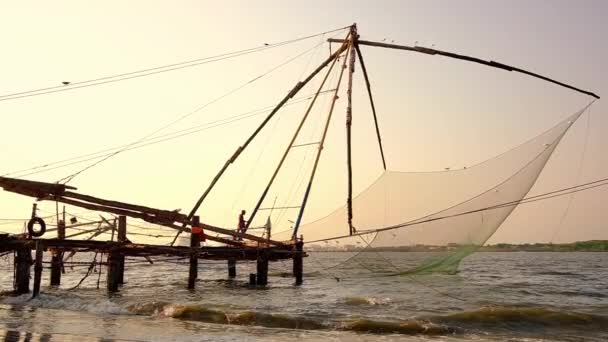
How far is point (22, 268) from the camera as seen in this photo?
2173 centimetres

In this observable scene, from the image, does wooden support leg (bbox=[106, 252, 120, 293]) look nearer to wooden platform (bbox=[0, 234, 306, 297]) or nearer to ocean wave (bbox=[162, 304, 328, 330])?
wooden platform (bbox=[0, 234, 306, 297])

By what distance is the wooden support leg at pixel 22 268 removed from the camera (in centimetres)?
2164

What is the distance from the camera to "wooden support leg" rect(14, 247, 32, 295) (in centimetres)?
2164

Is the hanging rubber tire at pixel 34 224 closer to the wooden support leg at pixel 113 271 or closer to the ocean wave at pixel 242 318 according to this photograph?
the wooden support leg at pixel 113 271

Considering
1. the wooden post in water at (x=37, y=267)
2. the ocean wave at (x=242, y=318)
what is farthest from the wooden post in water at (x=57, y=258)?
the ocean wave at (x=242, y=318)

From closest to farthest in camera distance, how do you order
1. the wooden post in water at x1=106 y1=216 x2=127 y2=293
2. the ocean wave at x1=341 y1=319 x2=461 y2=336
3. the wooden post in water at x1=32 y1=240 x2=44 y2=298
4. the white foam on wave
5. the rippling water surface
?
the rippling water surface
the ocean wave at x1=341 y1=319 x2=461 y2=336
the white foam on wave
the wooden post in water at x1=32 y1=240 x2=44 y2=298
the wooden post in water at x1=106 y1=216 x2=127 y2=293

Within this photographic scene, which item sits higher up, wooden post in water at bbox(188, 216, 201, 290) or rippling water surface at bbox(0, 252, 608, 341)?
wooden post in water at bbox(188, 216, 201, 290)

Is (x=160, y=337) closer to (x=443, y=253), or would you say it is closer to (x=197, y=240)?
(x=443, y=253)

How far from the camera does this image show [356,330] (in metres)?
15.4

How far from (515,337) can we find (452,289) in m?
9.41

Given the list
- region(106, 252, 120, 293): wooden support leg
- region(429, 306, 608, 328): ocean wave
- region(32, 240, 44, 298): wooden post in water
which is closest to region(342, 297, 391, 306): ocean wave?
region(429, 306, 608, 328): ocean wave

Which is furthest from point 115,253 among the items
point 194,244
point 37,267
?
point 37,267

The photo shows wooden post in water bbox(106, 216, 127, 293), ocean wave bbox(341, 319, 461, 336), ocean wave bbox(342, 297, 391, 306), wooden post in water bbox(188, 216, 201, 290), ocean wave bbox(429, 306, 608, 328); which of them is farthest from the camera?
wooden post in water bbox(188, 216, 201, 290)

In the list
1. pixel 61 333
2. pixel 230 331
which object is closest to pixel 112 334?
pixel 61 333
